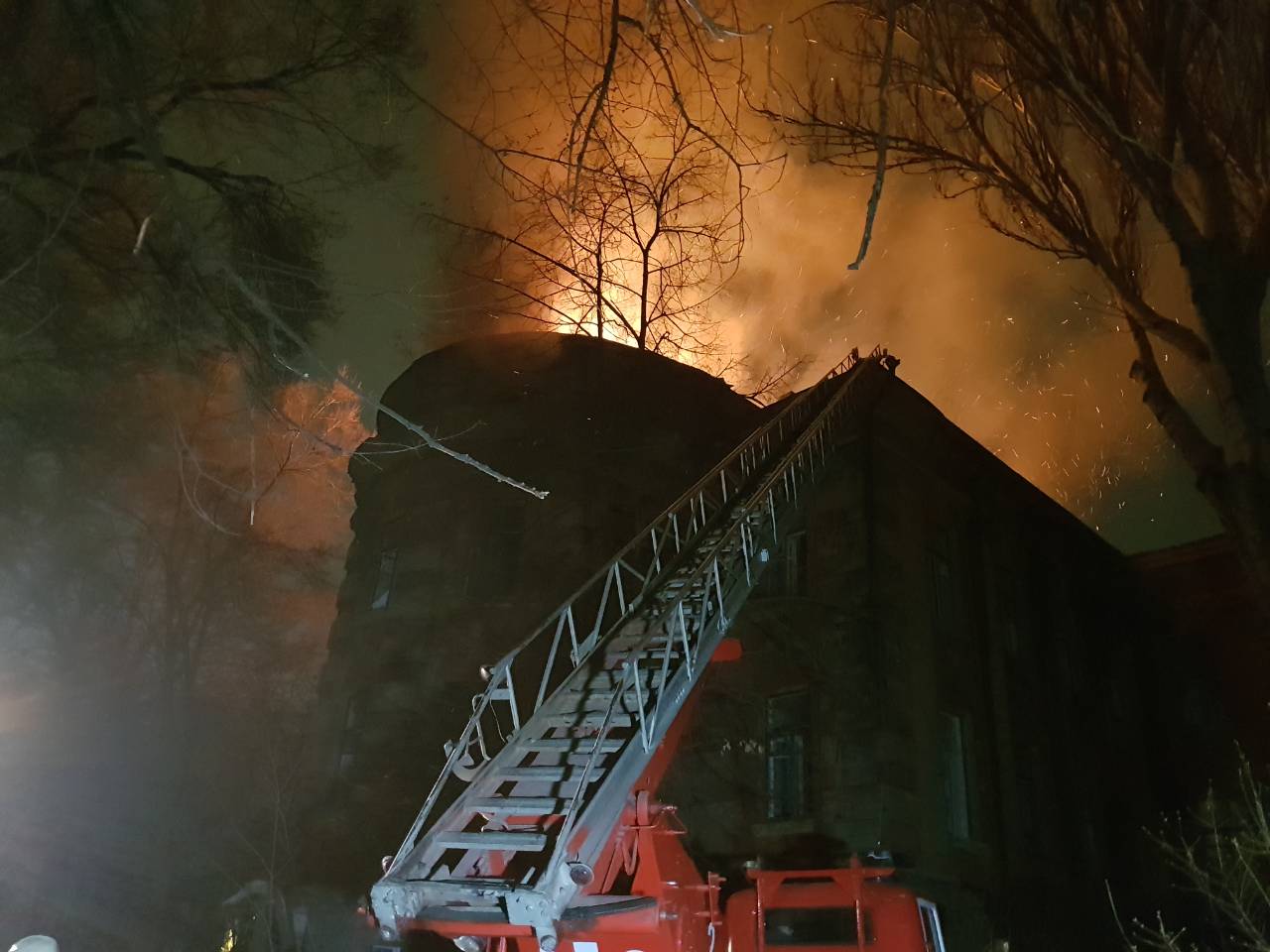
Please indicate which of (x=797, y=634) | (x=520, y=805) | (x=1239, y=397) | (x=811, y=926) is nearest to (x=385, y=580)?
(x=797, y=634)

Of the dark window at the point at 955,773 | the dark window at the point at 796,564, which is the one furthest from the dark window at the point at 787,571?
the dark window at the point at 955,773

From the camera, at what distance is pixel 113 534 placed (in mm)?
16875

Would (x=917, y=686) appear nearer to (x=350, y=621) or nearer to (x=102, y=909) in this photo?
(x=350, y=621)

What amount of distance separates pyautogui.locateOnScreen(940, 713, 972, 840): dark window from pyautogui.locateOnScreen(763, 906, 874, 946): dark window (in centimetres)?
728

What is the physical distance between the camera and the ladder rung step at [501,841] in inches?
195

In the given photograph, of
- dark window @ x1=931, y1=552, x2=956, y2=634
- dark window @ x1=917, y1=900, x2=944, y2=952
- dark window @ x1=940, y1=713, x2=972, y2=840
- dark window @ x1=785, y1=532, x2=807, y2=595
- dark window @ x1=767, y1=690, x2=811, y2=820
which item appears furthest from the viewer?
dark window @ x1=931, y1=552, x2=956, y2=634

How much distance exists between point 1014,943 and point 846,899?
9214 millimetres

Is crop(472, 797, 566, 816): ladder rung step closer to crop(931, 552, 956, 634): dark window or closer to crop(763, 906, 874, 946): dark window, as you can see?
crop(763, 906, 874, 946): dark window

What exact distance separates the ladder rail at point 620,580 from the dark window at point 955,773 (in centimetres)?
512

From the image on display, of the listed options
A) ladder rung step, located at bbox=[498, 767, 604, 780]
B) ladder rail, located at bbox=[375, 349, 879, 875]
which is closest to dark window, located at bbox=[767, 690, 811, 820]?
ladder rail, located at bbox=[375, 349, 879, 875]

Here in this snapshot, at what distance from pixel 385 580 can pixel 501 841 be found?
12034 mm

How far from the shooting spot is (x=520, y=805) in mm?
5297

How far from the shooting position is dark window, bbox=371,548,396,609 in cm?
1627

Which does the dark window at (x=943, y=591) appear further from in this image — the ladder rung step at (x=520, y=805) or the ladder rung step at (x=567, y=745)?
the ladder rung step at (x=520, y=805)
